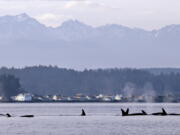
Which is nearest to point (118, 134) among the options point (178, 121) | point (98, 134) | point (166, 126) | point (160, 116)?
point (98, 134)

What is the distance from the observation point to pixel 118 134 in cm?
11150

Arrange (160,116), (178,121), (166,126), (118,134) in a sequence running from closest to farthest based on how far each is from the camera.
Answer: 1. (118,134)
2. (166,126)
3. (178,121)
4. (160,116)

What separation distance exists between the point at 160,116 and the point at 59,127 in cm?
2986

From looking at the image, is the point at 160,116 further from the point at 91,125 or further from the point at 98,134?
the point at 98,134

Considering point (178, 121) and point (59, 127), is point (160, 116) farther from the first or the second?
point (59, 127)

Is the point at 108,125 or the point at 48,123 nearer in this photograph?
the point at 108,125

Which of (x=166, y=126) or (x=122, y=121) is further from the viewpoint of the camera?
(x=122, y=121)

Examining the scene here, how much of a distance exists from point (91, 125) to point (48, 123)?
1075cm

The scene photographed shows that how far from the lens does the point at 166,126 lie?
123062 millimetres

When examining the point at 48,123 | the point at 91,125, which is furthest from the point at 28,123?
the point at 91,125

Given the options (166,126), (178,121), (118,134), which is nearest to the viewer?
(118,134)

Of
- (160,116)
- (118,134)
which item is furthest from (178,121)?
(118,134)

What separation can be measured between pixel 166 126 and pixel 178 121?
1173 centimetres

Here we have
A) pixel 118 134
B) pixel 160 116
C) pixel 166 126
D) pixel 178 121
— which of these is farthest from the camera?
pixel 160 116
